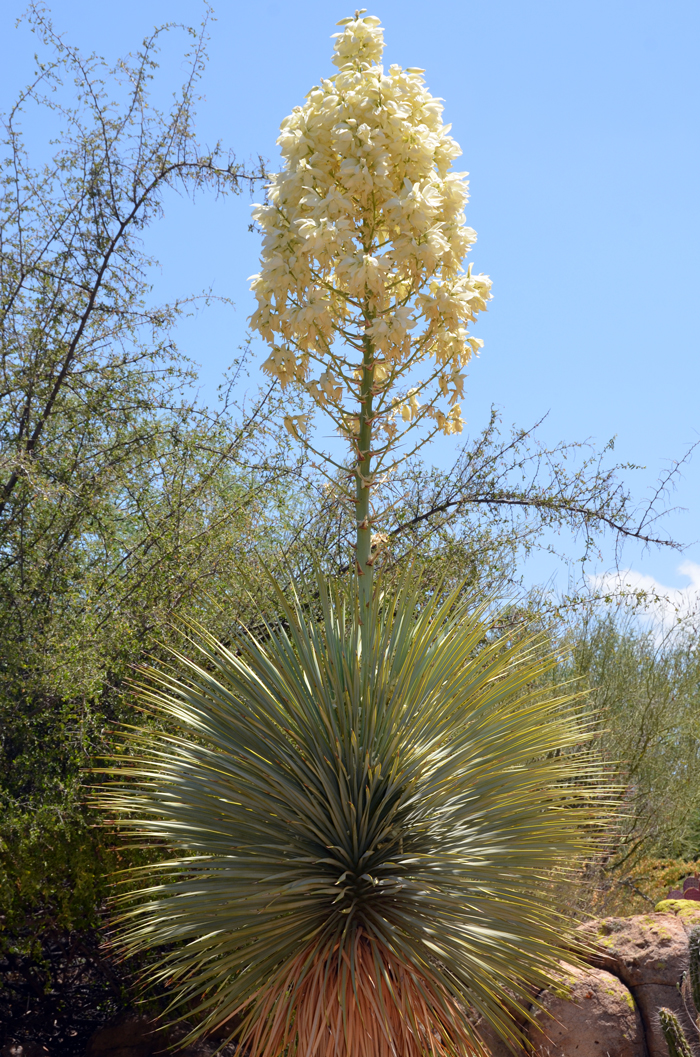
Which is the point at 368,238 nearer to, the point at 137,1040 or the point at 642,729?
the point at 137,1040

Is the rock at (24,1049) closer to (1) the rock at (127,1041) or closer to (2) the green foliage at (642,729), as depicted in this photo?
(1) the rock at (127,1041)

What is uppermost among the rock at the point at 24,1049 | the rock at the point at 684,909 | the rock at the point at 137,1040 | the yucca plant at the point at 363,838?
the yucca plant at the point at 363,838

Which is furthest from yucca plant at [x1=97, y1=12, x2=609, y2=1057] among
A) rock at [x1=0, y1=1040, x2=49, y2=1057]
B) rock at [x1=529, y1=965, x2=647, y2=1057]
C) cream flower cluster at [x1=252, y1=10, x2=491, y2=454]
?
rock at [x1=0, y1=1040, x2=49, y2=1057]

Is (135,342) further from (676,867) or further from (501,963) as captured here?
(676,867)

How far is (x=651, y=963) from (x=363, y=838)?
2.32 m

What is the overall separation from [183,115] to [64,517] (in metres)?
3.07

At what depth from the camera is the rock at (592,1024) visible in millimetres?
4656

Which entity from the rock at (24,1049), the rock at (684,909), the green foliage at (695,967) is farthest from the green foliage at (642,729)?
the rock at (24,1049)

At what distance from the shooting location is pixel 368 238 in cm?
382

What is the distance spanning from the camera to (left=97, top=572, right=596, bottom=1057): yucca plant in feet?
11.1

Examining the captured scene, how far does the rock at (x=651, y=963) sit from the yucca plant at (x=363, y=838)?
139cm

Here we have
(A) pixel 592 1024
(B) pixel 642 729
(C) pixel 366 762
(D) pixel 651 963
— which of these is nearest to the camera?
(C) pixel 366 762

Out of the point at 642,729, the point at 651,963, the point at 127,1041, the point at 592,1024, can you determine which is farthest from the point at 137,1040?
the point at 642,729

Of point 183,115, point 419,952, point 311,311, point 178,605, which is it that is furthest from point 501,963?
point 183,115
